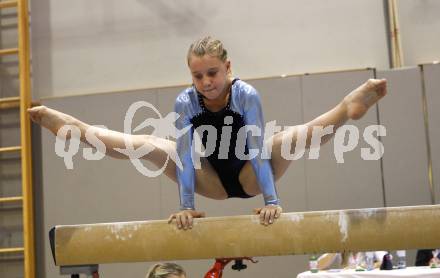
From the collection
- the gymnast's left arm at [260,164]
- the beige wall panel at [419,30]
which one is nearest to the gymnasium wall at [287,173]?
the beige wall panel at [419,30]

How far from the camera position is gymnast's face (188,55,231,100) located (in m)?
3.04

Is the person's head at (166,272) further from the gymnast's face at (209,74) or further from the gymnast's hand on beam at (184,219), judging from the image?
the gymnast's face at (209,74)

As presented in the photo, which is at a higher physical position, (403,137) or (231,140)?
(403,137)

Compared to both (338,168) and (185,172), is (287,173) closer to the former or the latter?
(338,168)

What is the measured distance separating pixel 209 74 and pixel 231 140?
43 cm

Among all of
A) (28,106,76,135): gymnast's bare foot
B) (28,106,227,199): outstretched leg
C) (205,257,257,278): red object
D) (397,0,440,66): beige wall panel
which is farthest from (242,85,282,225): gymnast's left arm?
(397,0,440,66): beige wall panel

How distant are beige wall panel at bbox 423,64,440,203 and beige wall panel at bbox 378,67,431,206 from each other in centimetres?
8

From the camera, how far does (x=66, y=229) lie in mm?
3072

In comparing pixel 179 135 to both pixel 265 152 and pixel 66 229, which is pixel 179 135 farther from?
pixel 66 229

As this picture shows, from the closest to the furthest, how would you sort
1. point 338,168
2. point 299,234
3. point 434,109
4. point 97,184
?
point 299,234 → point 434,109 → point 338,168 → point 97,184

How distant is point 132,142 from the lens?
10.7 feet

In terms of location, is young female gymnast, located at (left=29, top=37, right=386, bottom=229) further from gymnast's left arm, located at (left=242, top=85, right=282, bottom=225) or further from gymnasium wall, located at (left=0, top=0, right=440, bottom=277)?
gymnasium wall, located at (left=0, top=0, right=440, bottom=277)

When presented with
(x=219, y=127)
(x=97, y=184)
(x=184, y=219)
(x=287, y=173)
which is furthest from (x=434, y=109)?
(x=184, y=219)

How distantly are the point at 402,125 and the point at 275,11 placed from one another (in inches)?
76.1
